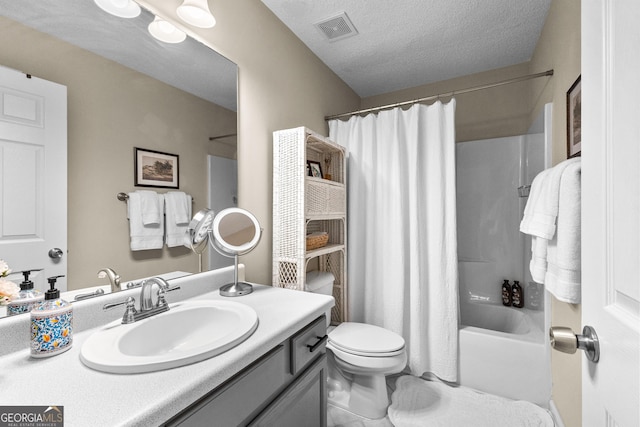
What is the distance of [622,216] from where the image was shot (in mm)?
443

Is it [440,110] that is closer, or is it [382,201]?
[440,110]

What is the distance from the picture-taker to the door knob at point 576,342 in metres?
0.51

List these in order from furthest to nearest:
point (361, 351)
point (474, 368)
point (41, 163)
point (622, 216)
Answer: point (474, 368), point (361, 351), point (41, 163), point (622, 216)

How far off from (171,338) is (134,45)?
1.10 metres

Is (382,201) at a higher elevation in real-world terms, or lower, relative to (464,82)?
lower

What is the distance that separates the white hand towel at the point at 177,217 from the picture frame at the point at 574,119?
1.74 m

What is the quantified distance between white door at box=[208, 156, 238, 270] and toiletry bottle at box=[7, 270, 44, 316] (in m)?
0.62

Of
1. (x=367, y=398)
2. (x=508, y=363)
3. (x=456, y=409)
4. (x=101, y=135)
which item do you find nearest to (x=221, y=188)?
(x=101, y=135)

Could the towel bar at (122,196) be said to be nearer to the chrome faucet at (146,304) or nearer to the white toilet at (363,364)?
the chrome faucet at (146,304)

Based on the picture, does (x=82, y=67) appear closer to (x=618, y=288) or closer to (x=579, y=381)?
(x=618, y=288)

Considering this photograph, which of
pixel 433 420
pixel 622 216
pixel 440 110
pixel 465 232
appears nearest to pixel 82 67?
pixel 622 216

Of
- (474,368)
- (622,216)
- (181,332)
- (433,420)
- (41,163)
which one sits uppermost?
(41,163)

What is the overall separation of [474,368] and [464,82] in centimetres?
238

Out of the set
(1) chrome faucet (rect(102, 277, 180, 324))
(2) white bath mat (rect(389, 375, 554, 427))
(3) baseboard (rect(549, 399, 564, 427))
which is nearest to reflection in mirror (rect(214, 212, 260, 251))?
(1) chrome faucet (rect(102, 277, 180, 324))
